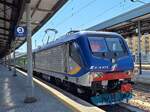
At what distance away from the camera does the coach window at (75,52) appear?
1080cm

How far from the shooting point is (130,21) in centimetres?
2298

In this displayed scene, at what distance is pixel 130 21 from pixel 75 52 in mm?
12744

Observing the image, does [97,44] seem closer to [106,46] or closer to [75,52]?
[106,46]

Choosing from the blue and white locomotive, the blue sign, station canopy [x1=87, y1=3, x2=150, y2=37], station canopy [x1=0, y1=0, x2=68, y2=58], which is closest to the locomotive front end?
the blue and white locomotive

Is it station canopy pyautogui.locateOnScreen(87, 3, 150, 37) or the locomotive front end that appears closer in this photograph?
the locomotive front end

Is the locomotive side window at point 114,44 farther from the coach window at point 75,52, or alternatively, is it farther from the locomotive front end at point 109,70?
the coach window at point 75,52

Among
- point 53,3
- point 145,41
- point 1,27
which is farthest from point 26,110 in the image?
point 145,41

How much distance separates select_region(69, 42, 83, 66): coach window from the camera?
35.4ft

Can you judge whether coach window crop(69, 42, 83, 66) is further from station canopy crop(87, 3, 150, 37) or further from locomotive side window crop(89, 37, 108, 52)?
station canopy crop(87, 3, 150, 37)

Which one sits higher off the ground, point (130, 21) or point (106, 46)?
point (130, 21)

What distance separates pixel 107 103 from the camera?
9938 millimetres

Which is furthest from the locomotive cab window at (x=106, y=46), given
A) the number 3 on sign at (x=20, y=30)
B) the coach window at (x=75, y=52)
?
the number 3 on sign at (x=20, y=30)

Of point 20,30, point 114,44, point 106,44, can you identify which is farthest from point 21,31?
point 114,44

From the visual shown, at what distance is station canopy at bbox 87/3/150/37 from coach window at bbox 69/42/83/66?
927 centimetres
